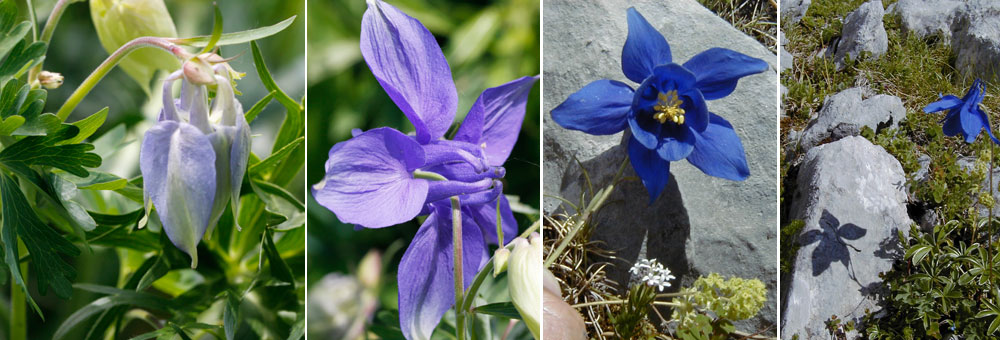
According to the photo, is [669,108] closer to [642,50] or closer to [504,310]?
[642,50]

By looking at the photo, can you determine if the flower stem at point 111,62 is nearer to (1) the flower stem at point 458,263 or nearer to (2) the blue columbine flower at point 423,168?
(2) the blue columbine flower at point 423,168

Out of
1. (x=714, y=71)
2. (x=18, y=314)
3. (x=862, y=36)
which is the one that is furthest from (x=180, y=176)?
(x=862, y=36)

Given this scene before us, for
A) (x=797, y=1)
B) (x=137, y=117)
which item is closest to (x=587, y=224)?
(x=797, y=1)

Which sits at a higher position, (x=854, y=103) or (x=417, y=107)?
(x=417, y=107)

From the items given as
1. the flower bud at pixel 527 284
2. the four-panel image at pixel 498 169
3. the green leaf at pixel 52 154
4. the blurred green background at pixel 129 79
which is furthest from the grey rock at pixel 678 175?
the green leaf at pixel 52 154

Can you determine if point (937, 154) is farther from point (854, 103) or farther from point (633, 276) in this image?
point (633, 276)

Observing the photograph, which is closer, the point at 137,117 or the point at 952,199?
the point at 137,117
